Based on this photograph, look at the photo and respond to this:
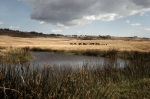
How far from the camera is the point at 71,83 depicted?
268 inches

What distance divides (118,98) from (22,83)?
4486 millimetres

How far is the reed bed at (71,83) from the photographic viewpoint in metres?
5.57

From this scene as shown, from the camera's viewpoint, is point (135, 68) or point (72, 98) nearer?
point (72, 98)

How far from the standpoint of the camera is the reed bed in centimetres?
557

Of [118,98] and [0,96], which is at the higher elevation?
[0,96]

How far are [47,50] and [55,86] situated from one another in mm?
39512

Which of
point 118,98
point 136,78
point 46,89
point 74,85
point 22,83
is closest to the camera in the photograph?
point 22,83

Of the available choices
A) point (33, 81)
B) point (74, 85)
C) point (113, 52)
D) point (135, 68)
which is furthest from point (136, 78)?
point (113, 52)

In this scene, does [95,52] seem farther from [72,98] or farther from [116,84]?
[72,98]

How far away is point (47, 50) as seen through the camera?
1785 inches

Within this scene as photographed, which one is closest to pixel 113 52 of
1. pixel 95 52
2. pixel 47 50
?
pixel 95 52

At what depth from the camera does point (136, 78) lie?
12.2 m

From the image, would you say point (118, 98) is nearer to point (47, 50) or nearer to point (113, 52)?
point (113, 52)

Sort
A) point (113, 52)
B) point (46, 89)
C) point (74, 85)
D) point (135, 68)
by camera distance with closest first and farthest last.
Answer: point (46, 89) < point (74, 85) < point (135, 68) < point (113, 52)
